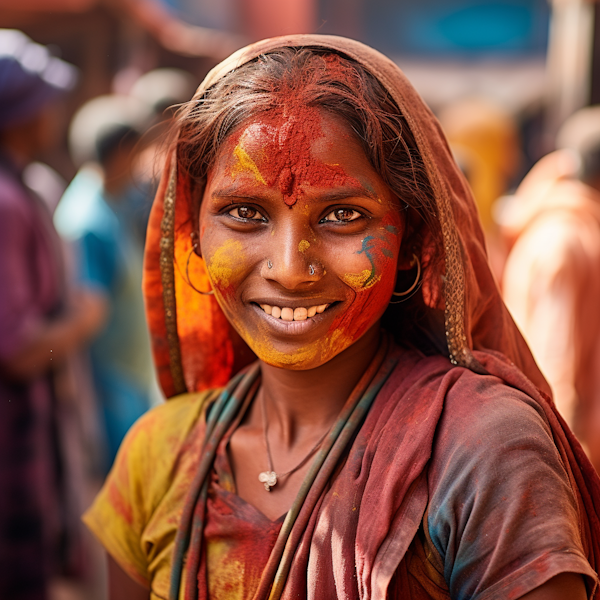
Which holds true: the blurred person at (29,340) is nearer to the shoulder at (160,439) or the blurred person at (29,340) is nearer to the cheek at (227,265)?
the shoulder at (160,439)

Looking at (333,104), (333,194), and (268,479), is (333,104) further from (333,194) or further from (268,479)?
(268,479)

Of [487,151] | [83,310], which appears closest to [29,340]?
[83,310]

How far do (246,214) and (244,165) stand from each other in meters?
0.10

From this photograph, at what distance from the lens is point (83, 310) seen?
12.9 feet

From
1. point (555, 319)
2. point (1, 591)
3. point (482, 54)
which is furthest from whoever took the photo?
point (482, 54)

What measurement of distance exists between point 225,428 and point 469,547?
2.19 feet

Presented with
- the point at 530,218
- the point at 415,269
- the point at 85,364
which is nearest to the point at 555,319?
the point at 530,218

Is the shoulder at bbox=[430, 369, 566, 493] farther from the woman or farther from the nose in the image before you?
the nose

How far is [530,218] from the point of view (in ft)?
13.8

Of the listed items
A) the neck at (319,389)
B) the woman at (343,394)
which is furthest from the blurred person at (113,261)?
the neck at (319,389)

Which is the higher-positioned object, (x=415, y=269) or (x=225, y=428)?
(x=415, y=269)

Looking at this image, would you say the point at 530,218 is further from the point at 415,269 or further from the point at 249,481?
the point at 249,481

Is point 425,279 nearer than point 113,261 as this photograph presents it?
Yes

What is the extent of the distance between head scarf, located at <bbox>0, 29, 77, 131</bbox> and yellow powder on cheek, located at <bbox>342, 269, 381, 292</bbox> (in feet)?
9.48
